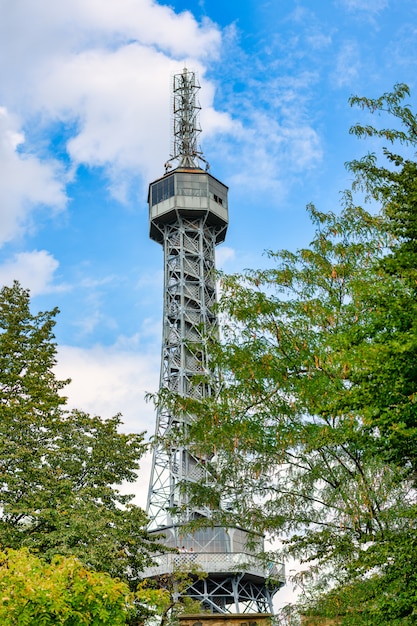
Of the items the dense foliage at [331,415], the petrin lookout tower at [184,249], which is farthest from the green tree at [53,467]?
the petrin lookout tower at [184,249]

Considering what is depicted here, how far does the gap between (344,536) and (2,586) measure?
6.82 metres

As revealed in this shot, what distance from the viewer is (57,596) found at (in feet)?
39.8

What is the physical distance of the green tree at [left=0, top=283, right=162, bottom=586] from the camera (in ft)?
68.7

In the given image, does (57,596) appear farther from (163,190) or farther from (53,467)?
(163,190)

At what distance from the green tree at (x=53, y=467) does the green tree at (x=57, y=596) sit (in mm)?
7289

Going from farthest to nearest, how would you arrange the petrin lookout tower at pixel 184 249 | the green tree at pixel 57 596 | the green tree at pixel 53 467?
the petrin lookout tower at pixel 184 249
the green tree at pixel 53 467
the green tree at pixel 57 596

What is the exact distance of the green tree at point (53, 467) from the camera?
68.7 feet

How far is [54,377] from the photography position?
2473 cm

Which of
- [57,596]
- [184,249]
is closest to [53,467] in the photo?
[57,596]

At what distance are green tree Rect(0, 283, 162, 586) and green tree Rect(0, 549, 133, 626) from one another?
7.29 m

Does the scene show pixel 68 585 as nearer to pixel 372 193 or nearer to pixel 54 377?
pixel 372 193

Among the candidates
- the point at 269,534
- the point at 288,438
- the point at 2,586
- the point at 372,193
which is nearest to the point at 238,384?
the point at 288,438

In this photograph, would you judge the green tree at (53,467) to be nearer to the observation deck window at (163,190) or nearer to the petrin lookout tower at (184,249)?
the petrin lookout tower at (184,249)

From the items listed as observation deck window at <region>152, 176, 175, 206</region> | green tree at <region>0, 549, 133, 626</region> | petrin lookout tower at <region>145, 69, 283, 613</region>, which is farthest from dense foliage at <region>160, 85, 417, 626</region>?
observation deck window at <region>152, 176, 175, 206</region>
